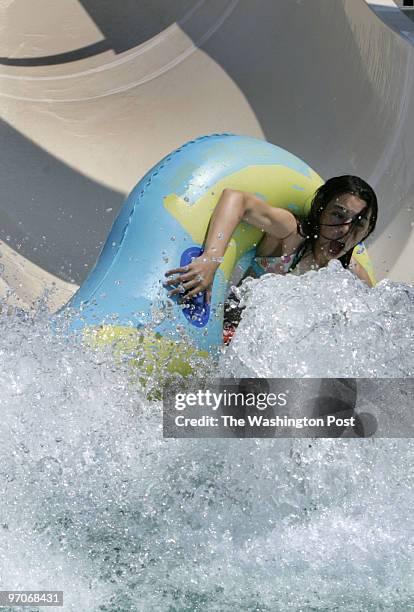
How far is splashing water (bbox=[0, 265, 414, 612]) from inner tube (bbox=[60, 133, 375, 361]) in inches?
7.4

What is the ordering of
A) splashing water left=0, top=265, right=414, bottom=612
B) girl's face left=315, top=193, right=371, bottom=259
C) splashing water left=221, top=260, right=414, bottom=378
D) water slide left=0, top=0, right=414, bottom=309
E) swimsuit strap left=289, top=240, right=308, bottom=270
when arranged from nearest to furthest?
splashing water left=0, top=265, right=414, bottom=612, splashing water left=221, top=260, right=414, bottom=378, girl's face left=315, top=193, right=371, bottom=259, swimsuit strap left=289, top=240, right=308, bottom=270, water slide left=0, top=0, right=414, bottom=309

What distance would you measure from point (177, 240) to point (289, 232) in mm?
319

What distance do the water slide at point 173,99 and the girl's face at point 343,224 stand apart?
1.26m

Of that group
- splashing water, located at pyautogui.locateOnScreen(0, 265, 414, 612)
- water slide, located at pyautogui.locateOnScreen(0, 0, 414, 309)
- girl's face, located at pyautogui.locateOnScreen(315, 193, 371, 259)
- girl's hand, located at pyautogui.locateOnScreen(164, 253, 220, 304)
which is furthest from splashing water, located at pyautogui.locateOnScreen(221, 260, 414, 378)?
water slide, located at pyautogui.locateOnScreen(0, 0, 414, 309)

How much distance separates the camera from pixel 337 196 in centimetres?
226

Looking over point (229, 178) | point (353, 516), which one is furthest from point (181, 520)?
point (229, 178)

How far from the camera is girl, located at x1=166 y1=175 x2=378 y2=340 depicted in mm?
2154

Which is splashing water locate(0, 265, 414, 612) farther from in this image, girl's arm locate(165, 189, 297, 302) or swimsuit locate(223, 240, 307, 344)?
swimsuit locate(223, 240, 307, 344)

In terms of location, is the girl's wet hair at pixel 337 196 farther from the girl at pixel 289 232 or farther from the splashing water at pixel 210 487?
the splashing water at pixel 210 487

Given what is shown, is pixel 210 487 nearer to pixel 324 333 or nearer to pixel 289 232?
pixel 324 333

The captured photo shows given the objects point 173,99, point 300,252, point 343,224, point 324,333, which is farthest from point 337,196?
point 173,99

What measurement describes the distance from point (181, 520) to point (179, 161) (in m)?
1.11

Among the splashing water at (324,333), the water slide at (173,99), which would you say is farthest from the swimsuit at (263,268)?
the water slide at (173,99)

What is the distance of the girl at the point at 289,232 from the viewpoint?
215cm
